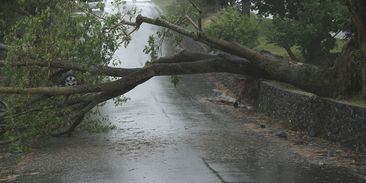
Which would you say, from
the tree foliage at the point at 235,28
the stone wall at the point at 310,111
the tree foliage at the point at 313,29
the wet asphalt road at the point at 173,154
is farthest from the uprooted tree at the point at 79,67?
the tree foliage at the point at 235,28

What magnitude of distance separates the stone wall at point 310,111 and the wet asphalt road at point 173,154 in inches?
38.4

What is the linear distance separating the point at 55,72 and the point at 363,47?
6968 mm

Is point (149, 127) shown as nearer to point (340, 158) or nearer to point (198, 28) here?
point (198, 28)

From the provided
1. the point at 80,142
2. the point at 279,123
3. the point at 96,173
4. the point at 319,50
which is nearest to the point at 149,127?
the point at 80,142

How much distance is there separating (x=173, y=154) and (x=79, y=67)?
3185 millimetres

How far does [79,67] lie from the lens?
43.1ft

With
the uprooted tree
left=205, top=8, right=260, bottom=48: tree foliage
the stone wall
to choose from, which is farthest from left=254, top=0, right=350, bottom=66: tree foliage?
the uprooted tree

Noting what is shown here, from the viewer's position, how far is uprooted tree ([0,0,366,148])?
12.6 metres

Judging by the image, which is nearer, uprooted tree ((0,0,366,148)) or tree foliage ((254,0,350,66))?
uprooted tree ((0,0,366,148))

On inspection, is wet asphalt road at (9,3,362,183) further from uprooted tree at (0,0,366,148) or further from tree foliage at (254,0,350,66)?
tree foliage at (254,0,350,66)

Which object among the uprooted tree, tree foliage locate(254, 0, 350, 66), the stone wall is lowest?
the stone wall

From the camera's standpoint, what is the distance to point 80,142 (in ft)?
45.5

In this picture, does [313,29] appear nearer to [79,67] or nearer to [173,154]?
[79,67]

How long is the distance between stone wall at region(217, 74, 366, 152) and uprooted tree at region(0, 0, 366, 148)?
551 millimetres
